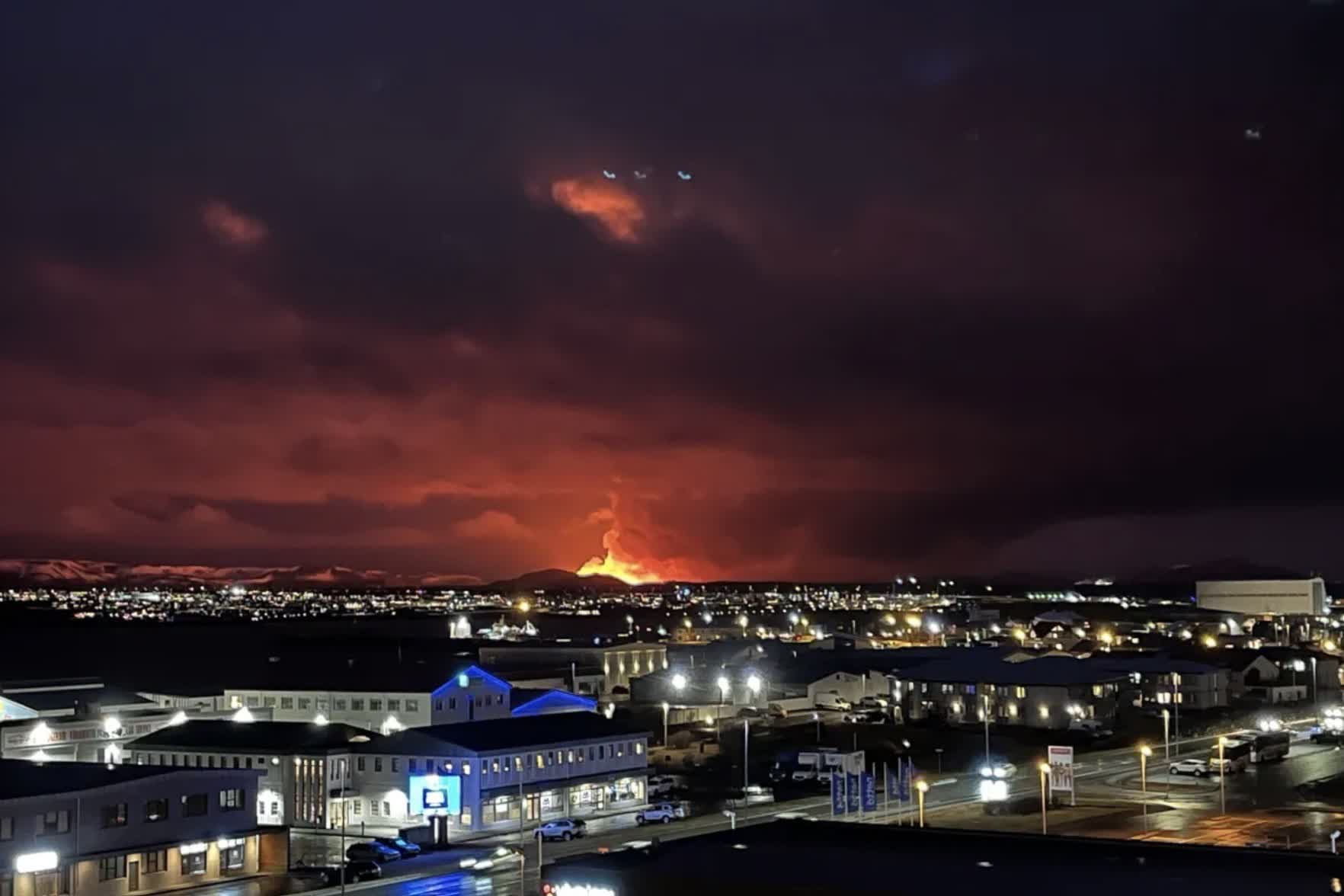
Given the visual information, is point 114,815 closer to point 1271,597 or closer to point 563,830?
point 563,830

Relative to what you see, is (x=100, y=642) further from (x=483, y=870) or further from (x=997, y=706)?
(x=483, y=870)

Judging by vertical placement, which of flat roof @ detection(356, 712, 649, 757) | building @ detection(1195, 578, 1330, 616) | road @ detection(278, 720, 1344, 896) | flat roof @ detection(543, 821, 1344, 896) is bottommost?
road @ detection(278, 720, 1344, 896)

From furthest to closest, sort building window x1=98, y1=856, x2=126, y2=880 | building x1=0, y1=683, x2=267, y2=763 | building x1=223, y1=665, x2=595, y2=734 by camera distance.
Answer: building x1=223, y1=665, x2=595, y2=734, building x1=0, y1=683, x2=267, y2=763, building window x1=98, y1=856, x2=126, y2=880

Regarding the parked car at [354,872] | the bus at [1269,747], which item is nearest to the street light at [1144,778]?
the bus at [1269,747]

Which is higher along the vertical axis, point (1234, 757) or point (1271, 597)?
point (1271, 597)

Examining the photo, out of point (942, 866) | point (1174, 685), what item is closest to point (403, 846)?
point (942, 866)

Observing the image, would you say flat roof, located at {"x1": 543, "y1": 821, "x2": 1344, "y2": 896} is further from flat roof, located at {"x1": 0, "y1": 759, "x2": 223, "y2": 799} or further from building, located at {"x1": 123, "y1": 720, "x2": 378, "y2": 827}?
building, located at {"x1": 123, "y1": 720, "x2": 378, "y2": 827}

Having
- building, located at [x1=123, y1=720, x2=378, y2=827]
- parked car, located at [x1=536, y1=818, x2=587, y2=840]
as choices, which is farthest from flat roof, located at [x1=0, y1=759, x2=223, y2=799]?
parked car, located at [x1=536, y1=818, x2=587, y2=840]
